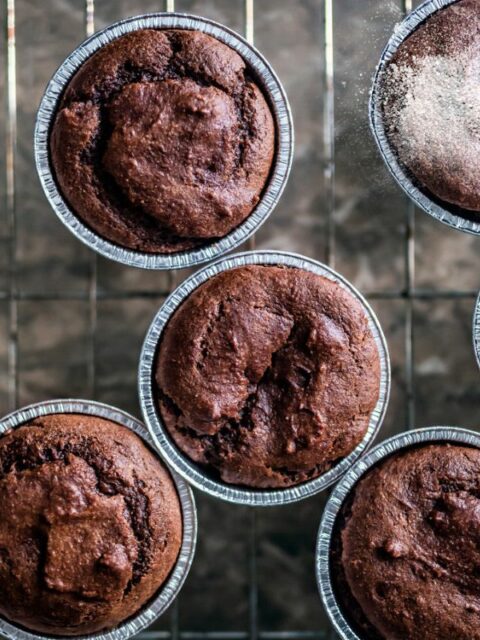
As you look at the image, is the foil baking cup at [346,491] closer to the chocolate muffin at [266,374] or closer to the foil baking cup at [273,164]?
the chocolate muffin at [266,374]

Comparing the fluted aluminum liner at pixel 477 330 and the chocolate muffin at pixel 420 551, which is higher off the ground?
the fluted aluminum liner at pixel 477 330

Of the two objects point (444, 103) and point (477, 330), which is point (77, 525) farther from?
point (444, 103)

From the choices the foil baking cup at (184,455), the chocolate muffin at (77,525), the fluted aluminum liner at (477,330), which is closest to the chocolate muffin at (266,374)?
the foil baking cup at (184,455)

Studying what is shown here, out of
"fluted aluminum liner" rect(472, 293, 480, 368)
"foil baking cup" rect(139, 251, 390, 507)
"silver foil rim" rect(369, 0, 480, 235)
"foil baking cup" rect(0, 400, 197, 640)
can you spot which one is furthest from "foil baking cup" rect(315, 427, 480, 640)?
"silver foil rim" rect(369, 0, 480, 235)

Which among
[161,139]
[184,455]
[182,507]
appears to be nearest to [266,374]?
[184,455]

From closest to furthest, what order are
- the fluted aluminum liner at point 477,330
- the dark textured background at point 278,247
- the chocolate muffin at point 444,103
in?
the chocolate muffin at point 444,103 < the fluted aluminum liner at point 477,330 < the dark textured background at point 278,247

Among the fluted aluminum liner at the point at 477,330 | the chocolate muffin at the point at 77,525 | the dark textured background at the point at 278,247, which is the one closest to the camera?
the chocolate muffin at the point at 77,525
